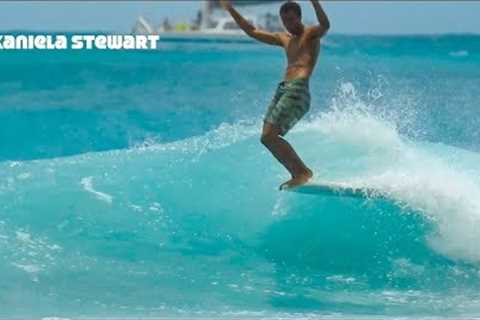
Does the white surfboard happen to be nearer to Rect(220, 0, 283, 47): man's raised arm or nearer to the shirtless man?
the shirtless man

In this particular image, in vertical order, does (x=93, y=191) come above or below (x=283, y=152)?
above

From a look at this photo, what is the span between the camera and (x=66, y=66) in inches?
1842

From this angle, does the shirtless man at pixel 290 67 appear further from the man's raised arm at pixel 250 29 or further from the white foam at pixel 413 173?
the white foam at pixel 413 173

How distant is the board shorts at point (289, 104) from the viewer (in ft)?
26.7

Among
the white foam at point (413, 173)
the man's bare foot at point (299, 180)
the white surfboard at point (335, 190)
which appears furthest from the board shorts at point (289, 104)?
the white foam at point (413, 173)

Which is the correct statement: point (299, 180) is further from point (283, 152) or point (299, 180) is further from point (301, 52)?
point (301, 52)

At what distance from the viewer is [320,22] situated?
7824 millimetres

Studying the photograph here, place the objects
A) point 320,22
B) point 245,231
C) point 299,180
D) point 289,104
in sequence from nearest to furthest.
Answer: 1. point 320,22
2. point 289,104
3. point 299,180
4. point 245,231

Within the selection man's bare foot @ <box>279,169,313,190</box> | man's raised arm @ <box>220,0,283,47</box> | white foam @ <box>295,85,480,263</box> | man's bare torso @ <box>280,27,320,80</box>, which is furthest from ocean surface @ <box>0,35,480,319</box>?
man's raised arm @ <box>220,0,283,47</box>

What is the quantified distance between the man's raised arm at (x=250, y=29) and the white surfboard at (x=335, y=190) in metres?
1.30

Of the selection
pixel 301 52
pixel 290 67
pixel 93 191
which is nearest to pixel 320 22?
pixel 301 52

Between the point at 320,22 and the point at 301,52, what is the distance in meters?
0.37

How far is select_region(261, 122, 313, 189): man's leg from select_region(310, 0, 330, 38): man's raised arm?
83 centimetres

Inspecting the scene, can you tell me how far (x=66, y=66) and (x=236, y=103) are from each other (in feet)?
53.9
